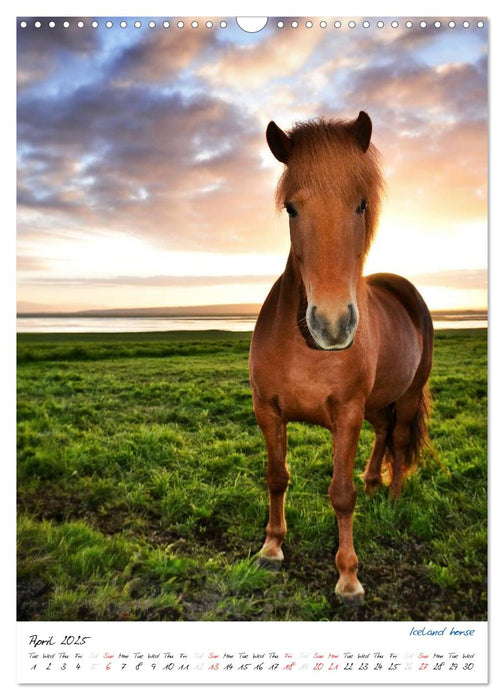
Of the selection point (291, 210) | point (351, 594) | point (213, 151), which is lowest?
point (351, 594)

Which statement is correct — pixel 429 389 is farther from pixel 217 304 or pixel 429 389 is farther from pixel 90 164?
pixel 90 164

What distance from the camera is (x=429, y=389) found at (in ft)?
12.7

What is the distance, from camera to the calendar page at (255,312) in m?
2.05

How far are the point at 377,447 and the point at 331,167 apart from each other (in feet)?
8.44

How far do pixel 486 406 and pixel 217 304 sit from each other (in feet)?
5.79

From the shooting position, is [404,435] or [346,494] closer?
[346,494]

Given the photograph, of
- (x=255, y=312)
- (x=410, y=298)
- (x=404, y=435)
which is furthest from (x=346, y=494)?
(x=410, y=298)

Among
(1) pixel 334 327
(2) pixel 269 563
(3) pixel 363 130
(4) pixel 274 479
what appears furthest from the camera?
(4) pixel 274 479

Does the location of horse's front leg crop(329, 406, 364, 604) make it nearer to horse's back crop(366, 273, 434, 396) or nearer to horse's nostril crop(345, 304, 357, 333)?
horse's nostril crop(345, 304, 357, 333)

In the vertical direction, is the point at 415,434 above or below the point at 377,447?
above

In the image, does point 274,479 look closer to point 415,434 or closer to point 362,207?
point 415,434

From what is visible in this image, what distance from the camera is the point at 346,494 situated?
2355 mm

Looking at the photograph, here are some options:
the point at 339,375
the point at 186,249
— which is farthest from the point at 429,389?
the point at 186,249

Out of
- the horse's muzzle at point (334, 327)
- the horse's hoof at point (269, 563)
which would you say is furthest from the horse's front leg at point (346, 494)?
the horse's muzzle at point (334, 327)
